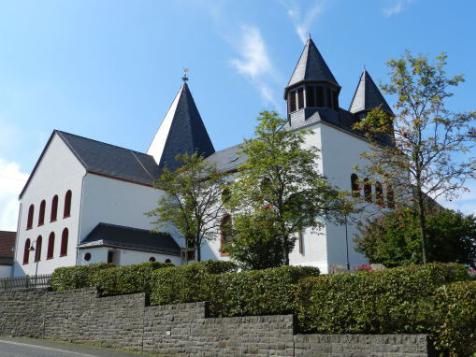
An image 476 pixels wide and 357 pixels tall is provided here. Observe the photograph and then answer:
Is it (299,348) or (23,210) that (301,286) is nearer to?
(299,348)

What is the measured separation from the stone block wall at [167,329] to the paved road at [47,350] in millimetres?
950

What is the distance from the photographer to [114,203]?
3944 centimetres

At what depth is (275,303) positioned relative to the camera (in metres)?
15.4

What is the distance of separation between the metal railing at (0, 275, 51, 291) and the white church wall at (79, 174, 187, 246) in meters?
10.4

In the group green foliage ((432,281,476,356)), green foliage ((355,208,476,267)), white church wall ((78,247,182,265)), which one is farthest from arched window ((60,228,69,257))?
green foliage ((432,281,476,356))

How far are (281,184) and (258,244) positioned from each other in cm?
267

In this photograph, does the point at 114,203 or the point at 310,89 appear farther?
the point at 114,203

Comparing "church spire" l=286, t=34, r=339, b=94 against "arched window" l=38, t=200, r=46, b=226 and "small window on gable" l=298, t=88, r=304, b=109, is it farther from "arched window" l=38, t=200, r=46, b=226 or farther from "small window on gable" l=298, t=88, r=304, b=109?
"arched window" l=38, t=200, r=46, b=226

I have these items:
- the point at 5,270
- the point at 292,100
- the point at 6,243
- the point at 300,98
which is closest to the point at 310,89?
the point at 300,98

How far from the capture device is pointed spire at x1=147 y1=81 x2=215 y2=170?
4784 centimetres

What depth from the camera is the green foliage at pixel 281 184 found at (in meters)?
21.7

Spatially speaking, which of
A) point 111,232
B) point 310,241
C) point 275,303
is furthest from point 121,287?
point 111,232

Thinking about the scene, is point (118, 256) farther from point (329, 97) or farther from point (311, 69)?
point (311, 69)

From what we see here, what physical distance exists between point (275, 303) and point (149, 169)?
3102 cm
